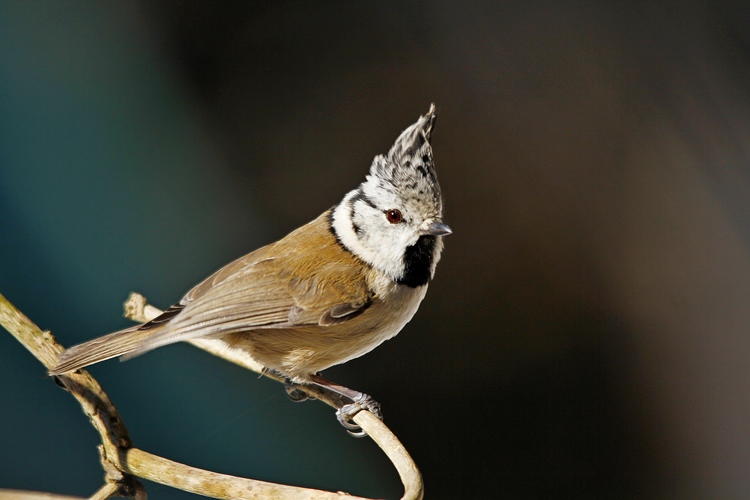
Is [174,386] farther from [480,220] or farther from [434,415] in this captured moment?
[480,220]

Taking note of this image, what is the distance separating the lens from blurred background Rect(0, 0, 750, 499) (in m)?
2.71

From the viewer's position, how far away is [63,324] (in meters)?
2.28

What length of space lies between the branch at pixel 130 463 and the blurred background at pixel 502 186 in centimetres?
122

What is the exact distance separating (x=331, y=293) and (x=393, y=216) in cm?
22

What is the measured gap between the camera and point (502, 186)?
9.62 feet

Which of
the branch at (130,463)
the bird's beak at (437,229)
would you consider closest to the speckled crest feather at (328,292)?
the bird's beak at (437,229)

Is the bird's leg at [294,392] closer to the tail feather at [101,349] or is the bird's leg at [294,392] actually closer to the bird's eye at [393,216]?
the tail feather at [101,349]

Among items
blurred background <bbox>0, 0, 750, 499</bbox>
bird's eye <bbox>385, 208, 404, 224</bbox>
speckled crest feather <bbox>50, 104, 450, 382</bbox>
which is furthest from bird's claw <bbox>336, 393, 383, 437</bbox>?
blurred background <bbox>0, 0, 750, 499</bbox>

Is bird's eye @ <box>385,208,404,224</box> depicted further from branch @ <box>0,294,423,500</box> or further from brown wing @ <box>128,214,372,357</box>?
branch @ <box>0,294,423,500</box>

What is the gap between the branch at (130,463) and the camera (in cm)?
112

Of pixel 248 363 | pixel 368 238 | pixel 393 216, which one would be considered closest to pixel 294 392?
pixel 248 363

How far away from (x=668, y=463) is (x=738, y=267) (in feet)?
2.49

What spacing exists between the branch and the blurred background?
1.22 metres

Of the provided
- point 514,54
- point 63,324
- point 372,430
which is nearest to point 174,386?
point 63,324
